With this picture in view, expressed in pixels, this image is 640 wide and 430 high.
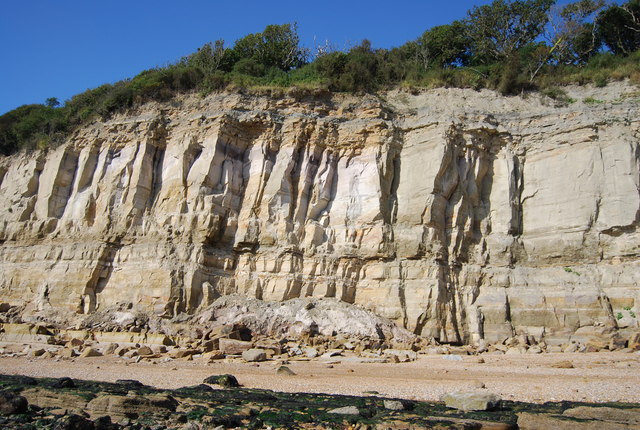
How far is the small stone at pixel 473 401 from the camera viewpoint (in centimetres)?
838

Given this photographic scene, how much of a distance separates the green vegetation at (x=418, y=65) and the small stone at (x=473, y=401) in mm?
19338

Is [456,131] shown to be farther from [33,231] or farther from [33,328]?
[33,231]

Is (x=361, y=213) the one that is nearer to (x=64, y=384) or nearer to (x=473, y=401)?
(x=473, y=401)

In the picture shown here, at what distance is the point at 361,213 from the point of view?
2167cm

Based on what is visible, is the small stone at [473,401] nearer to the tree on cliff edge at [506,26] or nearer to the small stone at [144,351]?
the small stone at [144,351]

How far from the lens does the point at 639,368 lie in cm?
1201

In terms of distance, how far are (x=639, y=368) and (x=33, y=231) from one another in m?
25.3

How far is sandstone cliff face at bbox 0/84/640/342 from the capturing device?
18.8m

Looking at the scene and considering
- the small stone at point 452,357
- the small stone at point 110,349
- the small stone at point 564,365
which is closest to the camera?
the small stone at point 564,365

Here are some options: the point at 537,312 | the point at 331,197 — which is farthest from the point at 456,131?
the point at 537,312

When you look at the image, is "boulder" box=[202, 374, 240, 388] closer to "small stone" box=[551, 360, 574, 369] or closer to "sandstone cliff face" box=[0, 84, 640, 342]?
"small stone" box=[551, 360, 574, 369]

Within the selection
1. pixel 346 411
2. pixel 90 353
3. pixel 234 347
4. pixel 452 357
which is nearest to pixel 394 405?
pixel 346 411

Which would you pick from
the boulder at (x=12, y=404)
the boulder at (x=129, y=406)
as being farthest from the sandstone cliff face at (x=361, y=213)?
the boulder at (x=129, y=406)

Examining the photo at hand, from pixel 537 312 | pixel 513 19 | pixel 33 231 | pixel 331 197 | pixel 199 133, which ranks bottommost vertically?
pixel 537 312
